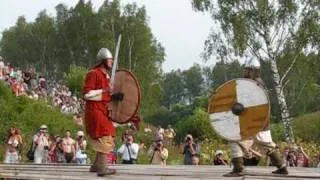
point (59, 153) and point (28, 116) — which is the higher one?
point (28, 116)

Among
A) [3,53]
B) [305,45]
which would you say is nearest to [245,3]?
[305,45]

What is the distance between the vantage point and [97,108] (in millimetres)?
9867

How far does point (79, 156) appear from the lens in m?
17.6

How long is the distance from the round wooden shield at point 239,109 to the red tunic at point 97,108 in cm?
149

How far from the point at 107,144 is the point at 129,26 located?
54.7 meters

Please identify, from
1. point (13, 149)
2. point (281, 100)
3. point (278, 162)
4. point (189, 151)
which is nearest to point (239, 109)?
point (278, 162)

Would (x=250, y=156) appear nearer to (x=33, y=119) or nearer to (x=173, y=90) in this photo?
(x=33, y=119)

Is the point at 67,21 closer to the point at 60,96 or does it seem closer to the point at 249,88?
the point at 60,96

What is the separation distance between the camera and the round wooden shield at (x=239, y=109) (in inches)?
355

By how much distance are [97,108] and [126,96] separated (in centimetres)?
69

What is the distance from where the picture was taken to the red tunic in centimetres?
985

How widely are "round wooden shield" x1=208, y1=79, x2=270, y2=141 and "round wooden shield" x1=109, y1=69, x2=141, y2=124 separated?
4.67 feet

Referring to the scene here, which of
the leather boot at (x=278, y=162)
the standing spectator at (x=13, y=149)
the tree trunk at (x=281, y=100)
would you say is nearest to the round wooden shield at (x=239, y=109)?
the leather boot at (x=278, y=162)

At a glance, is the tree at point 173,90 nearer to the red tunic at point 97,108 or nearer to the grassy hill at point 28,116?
the grassy hill at point 28,116
